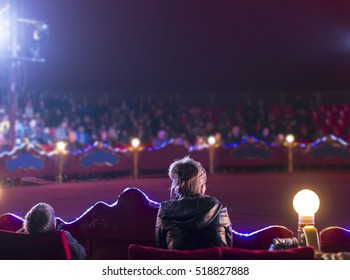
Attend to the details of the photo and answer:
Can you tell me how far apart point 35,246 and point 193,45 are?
1451cm

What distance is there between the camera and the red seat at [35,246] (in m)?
3.28

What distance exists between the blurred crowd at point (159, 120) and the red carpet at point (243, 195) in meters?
2.63

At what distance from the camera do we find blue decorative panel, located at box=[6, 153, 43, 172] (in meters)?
10.4

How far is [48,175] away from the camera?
428 inches

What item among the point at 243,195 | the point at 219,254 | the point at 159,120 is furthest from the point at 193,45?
the point at 219,254

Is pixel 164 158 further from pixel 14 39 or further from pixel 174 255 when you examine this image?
pixel 174 255

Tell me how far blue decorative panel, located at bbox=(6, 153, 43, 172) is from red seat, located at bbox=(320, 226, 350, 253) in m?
7.93

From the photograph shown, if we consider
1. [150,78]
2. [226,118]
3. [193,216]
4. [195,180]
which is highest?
[150,78]

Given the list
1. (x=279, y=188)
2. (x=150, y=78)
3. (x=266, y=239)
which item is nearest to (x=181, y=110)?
(x=150, y=78)

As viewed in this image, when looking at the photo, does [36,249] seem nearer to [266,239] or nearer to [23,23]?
[266,239]

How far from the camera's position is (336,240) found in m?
3.88

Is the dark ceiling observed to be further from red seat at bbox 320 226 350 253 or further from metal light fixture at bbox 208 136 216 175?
red seat at bbox 320 226 350 253

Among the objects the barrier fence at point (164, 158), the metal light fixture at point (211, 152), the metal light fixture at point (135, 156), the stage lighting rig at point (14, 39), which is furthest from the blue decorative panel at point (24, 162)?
the metal light fixture at point (211, 152)

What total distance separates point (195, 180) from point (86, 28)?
544 inches
